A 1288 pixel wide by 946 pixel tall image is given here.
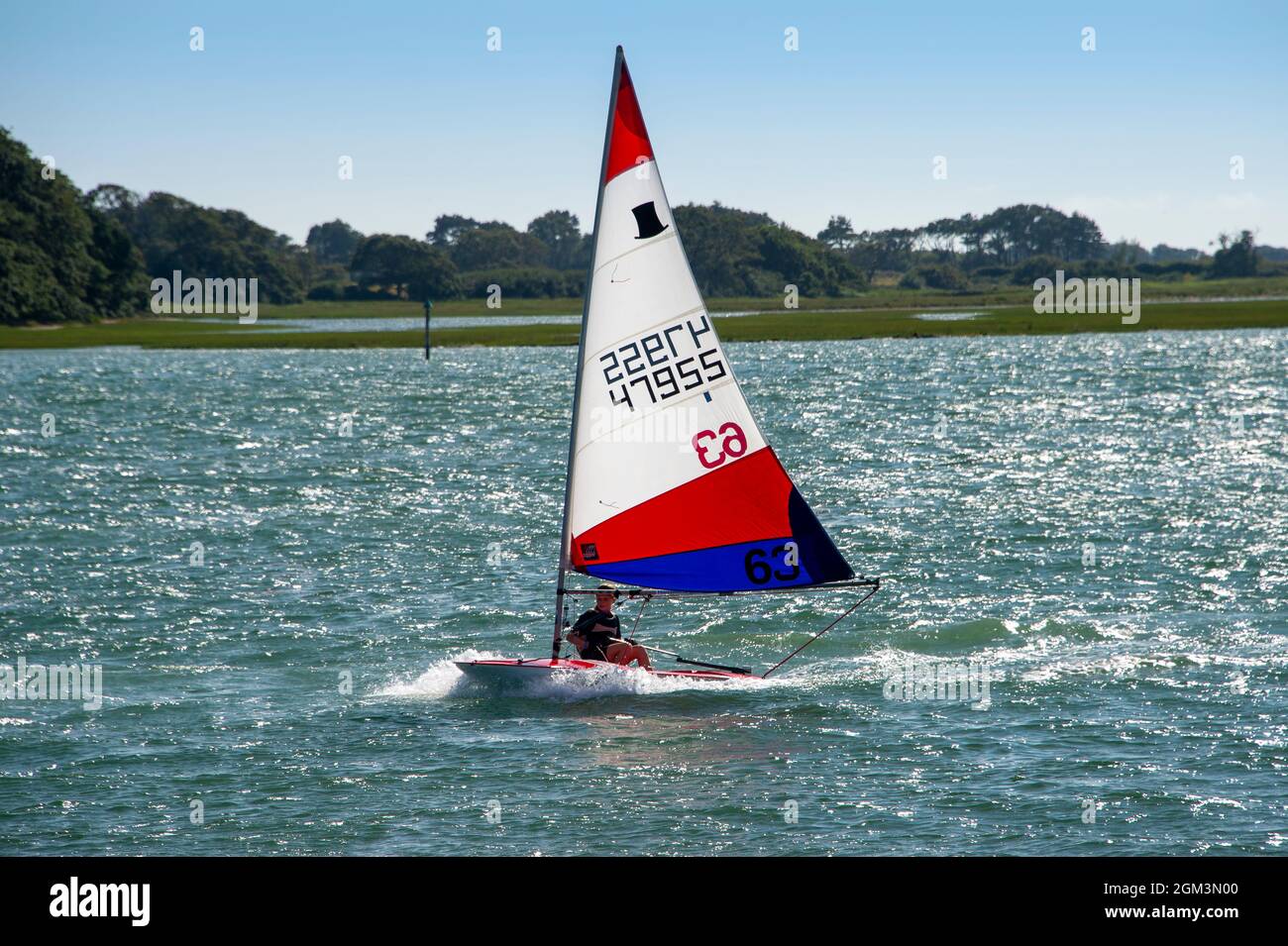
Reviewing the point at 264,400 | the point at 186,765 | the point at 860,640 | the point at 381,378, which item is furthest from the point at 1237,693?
the point at 381,378

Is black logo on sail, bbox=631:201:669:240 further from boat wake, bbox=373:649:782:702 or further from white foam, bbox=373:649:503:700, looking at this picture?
white foam, bbox=373:649:503:700

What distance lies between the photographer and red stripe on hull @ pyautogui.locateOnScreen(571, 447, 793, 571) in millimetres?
25203

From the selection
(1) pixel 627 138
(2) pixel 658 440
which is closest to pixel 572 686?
(2) pixel 658 440

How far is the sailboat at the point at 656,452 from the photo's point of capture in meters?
23.8

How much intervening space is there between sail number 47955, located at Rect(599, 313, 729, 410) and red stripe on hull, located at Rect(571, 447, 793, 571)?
5.74ft

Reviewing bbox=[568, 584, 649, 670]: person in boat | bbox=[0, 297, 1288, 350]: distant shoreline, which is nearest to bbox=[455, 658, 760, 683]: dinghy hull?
bbox=[568, 584, 649, 670]: person in boat

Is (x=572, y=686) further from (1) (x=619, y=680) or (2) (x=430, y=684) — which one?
(2) (x=430, y=684)

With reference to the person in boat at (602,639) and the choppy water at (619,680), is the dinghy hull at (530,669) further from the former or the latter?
the choppy water at (619,680)

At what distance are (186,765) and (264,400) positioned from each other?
65319 millimetres

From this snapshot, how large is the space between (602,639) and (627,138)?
27.2 feet

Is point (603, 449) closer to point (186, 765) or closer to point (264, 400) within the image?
point (186, 765)

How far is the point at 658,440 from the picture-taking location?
2481 centimetres
